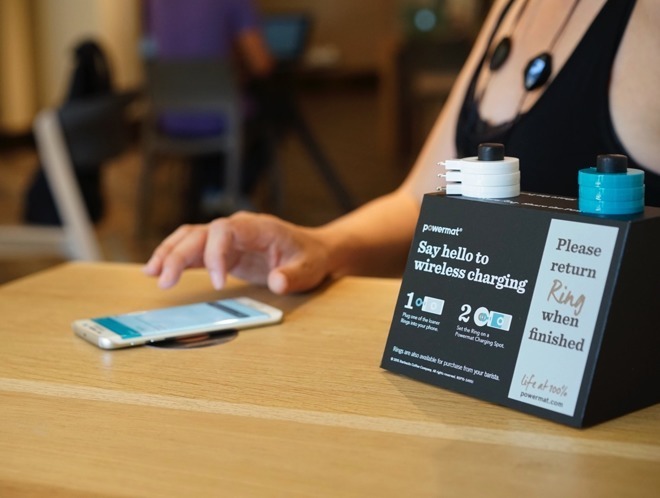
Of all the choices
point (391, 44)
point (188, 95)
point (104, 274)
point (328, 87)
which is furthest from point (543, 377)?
point (328, 87)

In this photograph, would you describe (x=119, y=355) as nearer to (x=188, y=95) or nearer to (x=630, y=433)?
(x=630, y=433)

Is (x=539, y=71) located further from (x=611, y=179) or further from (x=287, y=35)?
(x=287, y=35)

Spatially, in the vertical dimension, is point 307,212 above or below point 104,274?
below

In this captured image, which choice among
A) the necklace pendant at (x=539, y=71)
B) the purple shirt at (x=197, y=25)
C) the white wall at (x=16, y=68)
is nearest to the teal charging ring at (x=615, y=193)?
the necklace pendant at (x=539, y=71)

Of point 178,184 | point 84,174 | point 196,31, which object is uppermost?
point 196,31

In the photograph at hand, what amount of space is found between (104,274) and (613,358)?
64 centimetres

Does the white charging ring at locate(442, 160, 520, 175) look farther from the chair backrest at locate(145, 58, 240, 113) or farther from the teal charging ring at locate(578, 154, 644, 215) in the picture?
the chair backrest at locate(145, 58, 240, 113)

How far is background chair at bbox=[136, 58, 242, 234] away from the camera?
437cm

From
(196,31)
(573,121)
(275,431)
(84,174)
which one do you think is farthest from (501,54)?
(196,31)

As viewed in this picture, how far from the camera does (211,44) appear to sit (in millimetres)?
4629

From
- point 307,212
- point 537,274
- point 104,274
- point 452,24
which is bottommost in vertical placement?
point 307,212

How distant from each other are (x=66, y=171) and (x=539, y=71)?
5.84 ft

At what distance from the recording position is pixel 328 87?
493 inches

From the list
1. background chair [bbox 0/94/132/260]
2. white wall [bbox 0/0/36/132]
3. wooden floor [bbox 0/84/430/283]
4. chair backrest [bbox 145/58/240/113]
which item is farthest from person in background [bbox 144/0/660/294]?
white wall [bbox 0/0/36/132]
